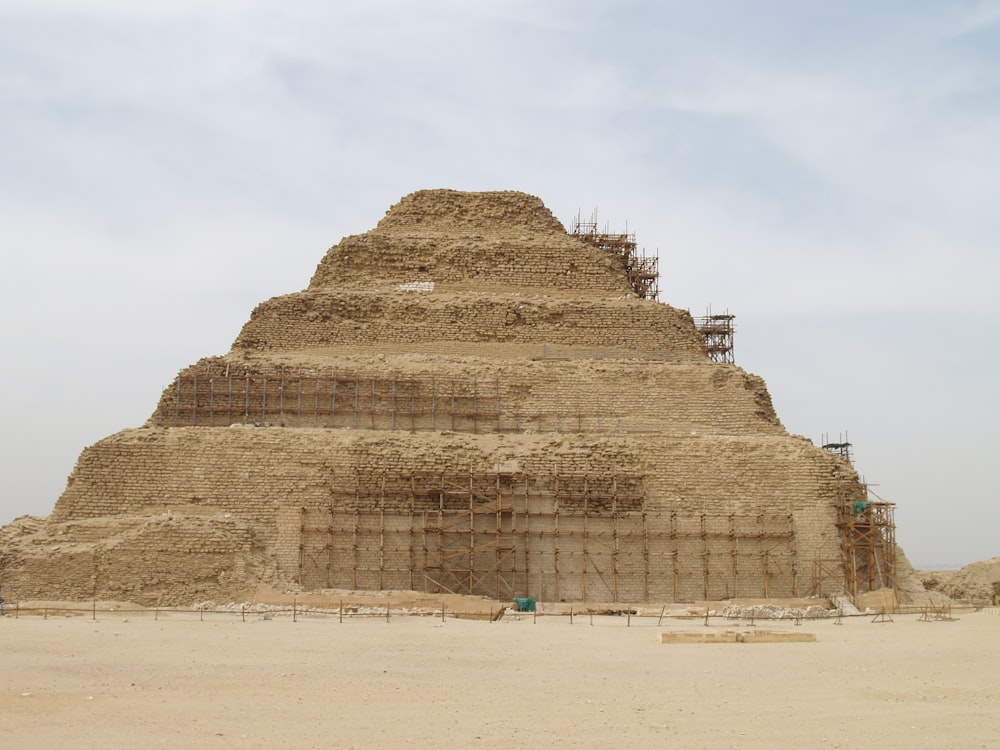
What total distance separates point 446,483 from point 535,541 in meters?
2.60

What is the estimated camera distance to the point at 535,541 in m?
28.6

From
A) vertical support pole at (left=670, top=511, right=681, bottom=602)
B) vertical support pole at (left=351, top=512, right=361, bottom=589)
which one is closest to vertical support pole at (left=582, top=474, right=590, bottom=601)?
vertical support pole at (left=670, top=511, right=681, bottom=602)

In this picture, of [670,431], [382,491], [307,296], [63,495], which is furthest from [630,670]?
[307,296]

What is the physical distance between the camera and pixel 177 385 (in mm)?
31422

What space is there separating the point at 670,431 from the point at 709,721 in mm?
19233

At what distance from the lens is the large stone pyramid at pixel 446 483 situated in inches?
1097

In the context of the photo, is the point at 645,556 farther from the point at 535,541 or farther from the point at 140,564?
the point at 140,564

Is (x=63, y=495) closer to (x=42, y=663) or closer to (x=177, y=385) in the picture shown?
(x=177, y=385)

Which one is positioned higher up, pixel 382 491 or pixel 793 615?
pixel 382 491

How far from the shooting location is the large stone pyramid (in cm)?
2788

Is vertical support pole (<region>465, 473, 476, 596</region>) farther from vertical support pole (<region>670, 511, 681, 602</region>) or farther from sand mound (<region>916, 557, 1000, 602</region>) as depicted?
sand mound (<region>916, 557, 1000, 602</region>)

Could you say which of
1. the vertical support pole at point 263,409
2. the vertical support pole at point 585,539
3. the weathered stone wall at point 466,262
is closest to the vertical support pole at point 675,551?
the vertical support pole at point 585,539

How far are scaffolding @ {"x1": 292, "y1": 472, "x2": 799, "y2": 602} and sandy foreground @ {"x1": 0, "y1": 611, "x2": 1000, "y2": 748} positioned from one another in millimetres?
6499

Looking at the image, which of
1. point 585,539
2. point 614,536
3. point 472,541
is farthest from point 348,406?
point 614,536
